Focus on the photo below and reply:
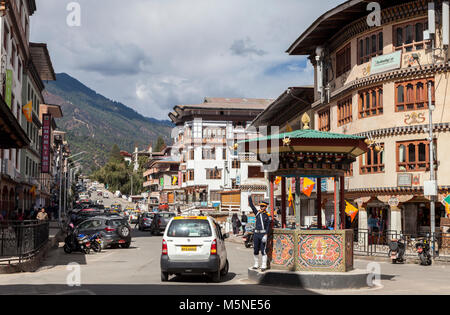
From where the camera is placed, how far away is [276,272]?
14859mm

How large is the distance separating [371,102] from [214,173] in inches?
2193

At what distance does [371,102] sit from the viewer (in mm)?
31969

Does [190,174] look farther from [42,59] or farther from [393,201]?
[393,201]

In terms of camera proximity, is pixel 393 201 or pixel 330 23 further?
pixel 330 23

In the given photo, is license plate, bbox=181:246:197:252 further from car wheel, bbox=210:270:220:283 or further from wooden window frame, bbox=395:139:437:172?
wooden window frame, bbox=395:139:437:172

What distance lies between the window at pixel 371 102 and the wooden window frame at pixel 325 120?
15.6 feet

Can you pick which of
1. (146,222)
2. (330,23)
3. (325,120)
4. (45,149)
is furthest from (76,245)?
(45,149)

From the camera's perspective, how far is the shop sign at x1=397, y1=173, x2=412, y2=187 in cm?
3012

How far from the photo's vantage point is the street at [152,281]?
13312mm

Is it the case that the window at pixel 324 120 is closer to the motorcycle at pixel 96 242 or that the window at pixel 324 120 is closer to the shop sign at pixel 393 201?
the shop sign at pixel 393 201

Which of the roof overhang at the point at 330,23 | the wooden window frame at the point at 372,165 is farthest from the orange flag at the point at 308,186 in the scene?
the roof overhang at the point at 330,23

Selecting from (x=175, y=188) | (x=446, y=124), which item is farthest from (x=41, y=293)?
(x=175, y=188)

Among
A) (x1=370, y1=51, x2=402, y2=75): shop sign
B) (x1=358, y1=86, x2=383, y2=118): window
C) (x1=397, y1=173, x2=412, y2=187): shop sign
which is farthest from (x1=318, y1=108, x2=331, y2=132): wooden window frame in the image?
(x1=397, y1=173, x2=412, y2=187): shop sign
